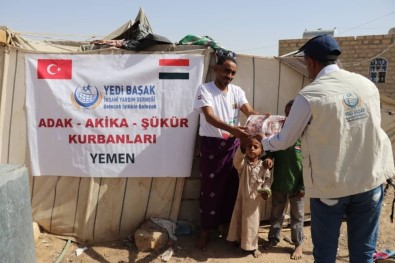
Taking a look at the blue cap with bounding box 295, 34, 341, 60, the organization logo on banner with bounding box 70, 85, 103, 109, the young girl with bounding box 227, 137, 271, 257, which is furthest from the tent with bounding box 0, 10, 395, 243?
the blue cap with bounding box 295, 34, 341, 60

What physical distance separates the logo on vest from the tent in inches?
75.5

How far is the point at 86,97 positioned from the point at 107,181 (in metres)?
0.89

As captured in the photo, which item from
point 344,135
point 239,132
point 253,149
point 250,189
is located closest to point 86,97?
point 239,132

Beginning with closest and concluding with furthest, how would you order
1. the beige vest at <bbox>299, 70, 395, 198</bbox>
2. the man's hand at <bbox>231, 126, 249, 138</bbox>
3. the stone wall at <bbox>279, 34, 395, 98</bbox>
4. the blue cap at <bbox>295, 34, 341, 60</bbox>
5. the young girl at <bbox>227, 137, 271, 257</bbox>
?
the beige vest at <bbox>299, 70, 395, 198</bbox> < the blue cap at <bbox>295, 34, 341, 60</bbox> < the man's hand at <bbox>231, 126, 249, 138</bbox> < the young girl at <bbox>227, 137, 271, 257</bbox> < the stone wall at <bbox>279, 34, 395, 98</bbox>

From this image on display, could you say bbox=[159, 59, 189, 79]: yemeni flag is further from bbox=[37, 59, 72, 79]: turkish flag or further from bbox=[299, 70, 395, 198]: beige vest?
bbox=[299, 70, 395, 198]: beige vest

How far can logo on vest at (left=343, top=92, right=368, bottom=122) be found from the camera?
2096mm

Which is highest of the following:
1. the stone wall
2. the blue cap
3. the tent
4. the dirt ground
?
the stone wall

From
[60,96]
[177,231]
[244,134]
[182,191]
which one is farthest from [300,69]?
[60,96]

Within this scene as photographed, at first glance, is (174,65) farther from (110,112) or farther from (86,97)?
(86,97)

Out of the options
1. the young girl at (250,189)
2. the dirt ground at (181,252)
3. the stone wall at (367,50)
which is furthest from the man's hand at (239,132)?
the stone wall at (367,50)

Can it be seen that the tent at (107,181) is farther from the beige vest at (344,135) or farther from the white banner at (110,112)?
the beige vest at (344,135)

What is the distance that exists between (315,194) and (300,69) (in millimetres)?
2031

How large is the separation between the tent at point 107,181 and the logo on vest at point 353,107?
1919 millimetres

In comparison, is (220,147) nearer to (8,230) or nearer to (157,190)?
(157,190)
